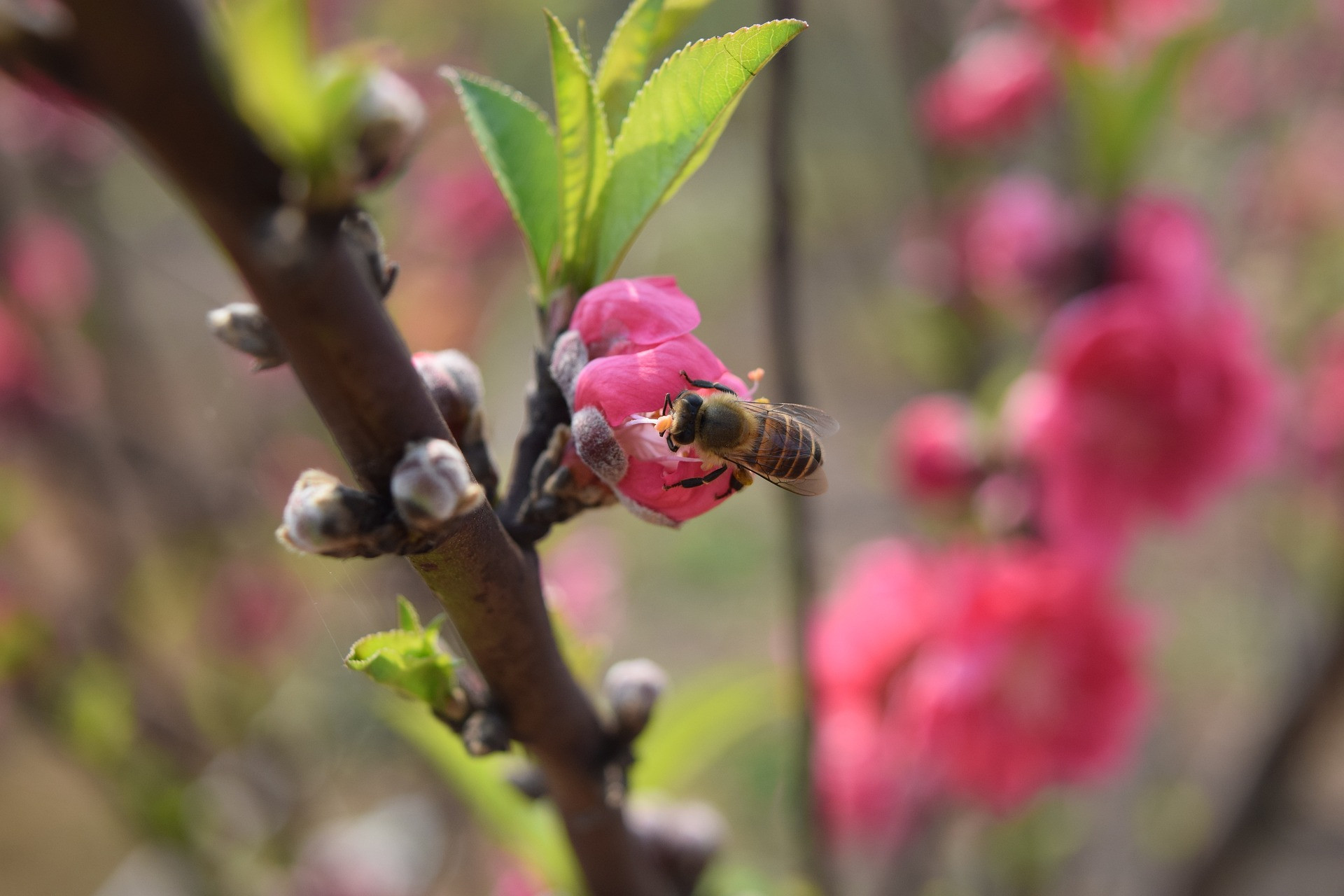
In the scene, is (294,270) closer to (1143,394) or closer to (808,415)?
(808,415)

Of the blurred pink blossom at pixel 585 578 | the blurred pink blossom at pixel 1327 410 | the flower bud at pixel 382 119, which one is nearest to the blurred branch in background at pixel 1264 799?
the blurred pink blossom at pixel 1327 410

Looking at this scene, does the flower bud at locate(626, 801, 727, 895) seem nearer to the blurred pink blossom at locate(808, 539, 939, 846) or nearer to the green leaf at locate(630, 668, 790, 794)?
the green leaf at locate(630, 668, 790, 794)

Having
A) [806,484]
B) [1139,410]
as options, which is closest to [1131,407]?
[1139,410]

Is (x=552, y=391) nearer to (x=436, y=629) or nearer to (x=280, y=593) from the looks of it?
(x=436, y=629)

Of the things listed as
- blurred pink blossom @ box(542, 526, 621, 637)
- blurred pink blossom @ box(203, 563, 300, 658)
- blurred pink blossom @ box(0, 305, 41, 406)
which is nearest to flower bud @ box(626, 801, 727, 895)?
blurred pink blossom @ box(542, 526, 621, 637)

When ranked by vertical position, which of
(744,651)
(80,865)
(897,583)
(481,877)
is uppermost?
(897,583)

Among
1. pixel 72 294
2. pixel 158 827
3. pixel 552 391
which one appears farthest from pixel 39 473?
pixel 552 391

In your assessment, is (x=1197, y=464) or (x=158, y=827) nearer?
(x=1197, y=464)
